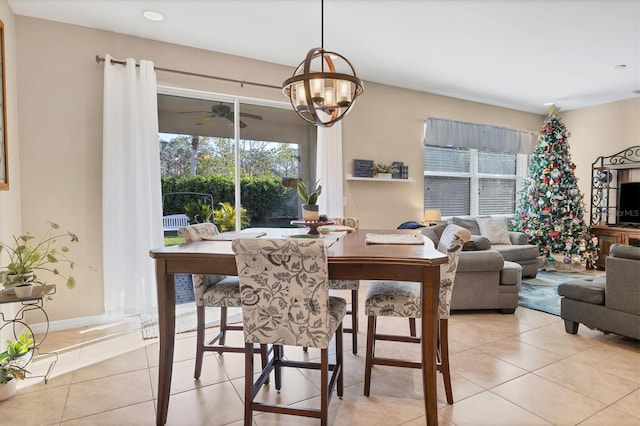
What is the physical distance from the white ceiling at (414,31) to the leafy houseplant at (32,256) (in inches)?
73.1

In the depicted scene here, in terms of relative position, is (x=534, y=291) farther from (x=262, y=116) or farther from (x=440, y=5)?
(x=262, y=116)

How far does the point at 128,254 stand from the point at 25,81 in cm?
166

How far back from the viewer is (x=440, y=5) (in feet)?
9.43

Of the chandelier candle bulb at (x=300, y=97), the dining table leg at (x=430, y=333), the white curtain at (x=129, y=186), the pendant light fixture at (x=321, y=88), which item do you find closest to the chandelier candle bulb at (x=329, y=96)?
the pendant light fixture at (x=321, y=88)

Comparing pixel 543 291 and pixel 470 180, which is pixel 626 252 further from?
pixel 470 180

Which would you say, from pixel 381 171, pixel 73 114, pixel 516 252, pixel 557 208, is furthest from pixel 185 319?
pixel 557 208

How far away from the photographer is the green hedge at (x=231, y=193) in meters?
3.77

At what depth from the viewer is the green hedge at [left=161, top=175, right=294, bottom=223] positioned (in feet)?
12.4

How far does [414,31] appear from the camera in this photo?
3334mm

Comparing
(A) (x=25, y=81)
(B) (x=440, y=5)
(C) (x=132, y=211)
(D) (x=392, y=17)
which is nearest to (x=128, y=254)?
(C) (x=132, y=211)

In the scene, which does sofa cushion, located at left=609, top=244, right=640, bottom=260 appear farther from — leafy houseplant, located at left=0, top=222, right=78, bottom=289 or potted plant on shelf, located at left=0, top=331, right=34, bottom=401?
potted plant on shelf, located at left=0, top=331, right=34, bottom=401

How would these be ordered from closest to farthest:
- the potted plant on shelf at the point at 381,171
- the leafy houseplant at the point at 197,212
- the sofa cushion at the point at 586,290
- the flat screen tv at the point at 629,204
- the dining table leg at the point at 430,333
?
the dining table leg at the point at 430,333 < the sofa cushion at the point at 586,290 < the leafy houseplant at the point at 197,212 < the potted plant on shelf at the point at 381,171 < the flat screen tv at the point at 629,204

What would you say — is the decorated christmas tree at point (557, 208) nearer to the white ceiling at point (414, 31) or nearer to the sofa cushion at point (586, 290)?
the white ceiling at point (414, 31)

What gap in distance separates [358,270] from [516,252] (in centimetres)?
395
